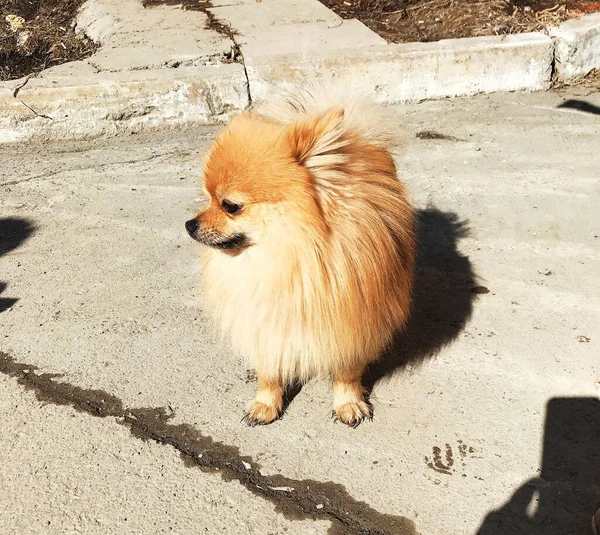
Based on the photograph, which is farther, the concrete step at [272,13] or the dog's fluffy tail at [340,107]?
the concrete step at [272,13]

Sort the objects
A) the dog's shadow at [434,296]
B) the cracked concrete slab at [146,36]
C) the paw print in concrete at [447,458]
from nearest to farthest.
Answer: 1. the paw print in concrete at [447,458]
2. the dog's shadow at [434,296]
3. the cracked concrete slab at [146,36]

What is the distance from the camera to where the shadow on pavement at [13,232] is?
12.5ft

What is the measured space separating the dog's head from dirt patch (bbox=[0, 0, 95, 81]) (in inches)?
168

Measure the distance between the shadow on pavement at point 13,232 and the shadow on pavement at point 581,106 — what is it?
4.37 meters

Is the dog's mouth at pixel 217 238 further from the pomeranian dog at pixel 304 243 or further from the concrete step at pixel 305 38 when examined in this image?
the concrete step at pixel 305 38

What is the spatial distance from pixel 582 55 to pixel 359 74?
2.18m

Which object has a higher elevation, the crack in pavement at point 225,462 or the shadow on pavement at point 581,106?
the crack in pavement at point 225,462

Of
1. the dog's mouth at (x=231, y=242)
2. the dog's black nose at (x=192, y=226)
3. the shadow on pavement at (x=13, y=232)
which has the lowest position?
the shadow on pavement at (x=13, y=232)

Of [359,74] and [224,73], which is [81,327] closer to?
[224,73]

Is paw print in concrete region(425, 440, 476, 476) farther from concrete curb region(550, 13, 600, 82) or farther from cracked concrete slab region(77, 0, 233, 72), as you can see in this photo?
concrete curb region(550, 13, 600, 82)

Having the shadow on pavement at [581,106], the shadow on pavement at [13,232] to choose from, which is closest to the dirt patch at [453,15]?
the shadow on pavement at [581,106]

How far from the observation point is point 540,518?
216 centimetres

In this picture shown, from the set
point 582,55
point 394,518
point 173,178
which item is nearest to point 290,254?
point 394,518

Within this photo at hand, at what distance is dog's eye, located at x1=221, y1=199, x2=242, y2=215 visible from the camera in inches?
84.5
